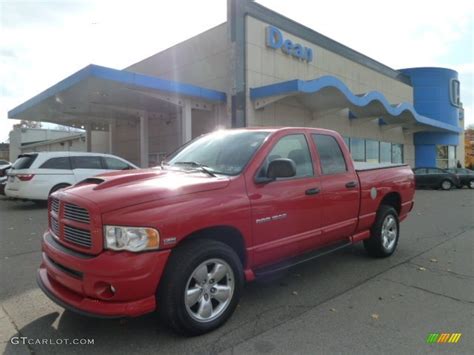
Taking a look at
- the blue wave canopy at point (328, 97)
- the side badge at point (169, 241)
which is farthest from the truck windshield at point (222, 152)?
the blue wave canopy at point (328, 97)

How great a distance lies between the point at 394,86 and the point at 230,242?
2954 cm

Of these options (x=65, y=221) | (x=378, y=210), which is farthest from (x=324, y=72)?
(x=65, y=221)

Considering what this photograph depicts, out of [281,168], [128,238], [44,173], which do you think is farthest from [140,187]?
[44,173]

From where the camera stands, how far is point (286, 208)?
12.8ft

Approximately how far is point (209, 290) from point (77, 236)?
1.25 metres

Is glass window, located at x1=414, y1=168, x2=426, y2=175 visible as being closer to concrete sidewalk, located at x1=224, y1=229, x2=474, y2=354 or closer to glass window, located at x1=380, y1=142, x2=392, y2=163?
glass window, located at x1=380, y1=142, x2=392, y2=163

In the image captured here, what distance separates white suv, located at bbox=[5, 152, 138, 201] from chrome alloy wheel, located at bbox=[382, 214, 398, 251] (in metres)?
8.38

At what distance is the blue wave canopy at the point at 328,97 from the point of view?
1495 cm

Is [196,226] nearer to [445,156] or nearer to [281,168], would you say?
[281,168]

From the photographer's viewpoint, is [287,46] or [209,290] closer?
[209,290]

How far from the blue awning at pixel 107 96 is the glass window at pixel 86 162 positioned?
2867mm

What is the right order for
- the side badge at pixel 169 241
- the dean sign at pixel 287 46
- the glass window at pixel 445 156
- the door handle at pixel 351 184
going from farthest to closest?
the glass window at pixel 445 156
the dean sign at pixel 287 46
the door handle at pixel 351 184
the side badge at pixel 169 241

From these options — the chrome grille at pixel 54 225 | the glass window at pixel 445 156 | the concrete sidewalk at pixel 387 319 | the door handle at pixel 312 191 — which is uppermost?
the glass window at pixel 445 156

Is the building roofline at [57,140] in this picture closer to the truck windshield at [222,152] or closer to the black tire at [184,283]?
the truck windshield at [222,152]
